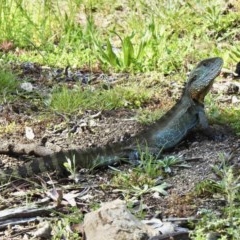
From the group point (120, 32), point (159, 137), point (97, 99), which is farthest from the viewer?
point (120, 32)

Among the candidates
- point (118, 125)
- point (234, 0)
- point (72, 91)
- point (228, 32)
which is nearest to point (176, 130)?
point (118, 125)

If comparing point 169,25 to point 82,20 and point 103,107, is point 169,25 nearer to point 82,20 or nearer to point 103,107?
point 82,20

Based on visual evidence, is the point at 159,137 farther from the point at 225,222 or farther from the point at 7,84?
the point at 7,84

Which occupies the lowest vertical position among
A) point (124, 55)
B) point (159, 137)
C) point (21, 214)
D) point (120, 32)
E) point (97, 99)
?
point (21, 214)

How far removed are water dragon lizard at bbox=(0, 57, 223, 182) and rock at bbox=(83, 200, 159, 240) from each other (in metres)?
1.41

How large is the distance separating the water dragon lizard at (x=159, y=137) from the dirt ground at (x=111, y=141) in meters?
0.09

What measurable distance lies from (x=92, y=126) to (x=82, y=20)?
383cm

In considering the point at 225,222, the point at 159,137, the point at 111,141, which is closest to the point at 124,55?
the point at 111,141

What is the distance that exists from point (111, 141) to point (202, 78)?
3.14ft

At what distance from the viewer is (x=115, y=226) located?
3.83 meters

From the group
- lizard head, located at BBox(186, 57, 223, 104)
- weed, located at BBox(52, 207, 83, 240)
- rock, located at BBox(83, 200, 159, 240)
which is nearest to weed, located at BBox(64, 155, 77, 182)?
weed, located at BBox(52, 207, 83, 240)

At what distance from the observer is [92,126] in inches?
255

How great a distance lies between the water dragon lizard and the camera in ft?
17.8

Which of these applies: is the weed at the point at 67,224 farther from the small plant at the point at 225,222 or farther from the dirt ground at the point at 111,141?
the small plant at the point at 225,222
